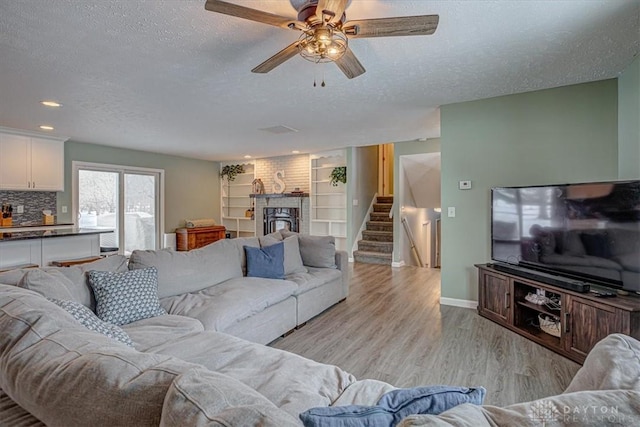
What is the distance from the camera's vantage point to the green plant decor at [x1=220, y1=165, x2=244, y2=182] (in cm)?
853

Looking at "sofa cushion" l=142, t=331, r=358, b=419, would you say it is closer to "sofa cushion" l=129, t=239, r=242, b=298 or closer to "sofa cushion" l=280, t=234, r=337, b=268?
"sofa cushion" l=129, t=239, r=242, b=298

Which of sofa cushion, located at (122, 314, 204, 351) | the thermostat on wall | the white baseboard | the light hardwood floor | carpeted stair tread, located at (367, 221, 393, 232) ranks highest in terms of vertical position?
the thermostat on wall

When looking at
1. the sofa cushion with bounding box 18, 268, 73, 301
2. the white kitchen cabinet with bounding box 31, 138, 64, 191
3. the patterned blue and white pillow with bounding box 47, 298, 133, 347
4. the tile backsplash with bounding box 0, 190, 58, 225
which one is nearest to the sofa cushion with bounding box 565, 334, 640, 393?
the patterned blue and white pillow with bounding box 47, 298, 133, 347

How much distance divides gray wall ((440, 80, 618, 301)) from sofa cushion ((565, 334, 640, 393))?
295 centimetres

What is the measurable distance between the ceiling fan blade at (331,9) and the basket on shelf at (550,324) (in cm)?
303

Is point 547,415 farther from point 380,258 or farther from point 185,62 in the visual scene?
point 380,258

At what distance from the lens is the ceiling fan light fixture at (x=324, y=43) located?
5.84ft

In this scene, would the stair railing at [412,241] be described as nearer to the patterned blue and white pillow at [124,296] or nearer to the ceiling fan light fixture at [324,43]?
the ceiling fan light fixture at [324,43]

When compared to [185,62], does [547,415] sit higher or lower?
lower

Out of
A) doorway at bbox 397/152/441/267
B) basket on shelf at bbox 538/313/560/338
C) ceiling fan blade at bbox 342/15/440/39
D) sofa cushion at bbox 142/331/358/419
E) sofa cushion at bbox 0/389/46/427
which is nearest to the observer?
sofa cushion at bbox 0/389/46/427

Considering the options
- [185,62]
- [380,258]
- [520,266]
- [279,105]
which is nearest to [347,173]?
[380,258]

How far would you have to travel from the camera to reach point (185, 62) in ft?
8.70

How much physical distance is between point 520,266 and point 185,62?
370cm

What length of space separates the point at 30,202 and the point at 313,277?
16.7 feet
